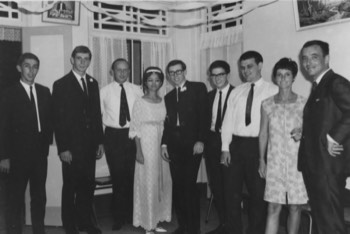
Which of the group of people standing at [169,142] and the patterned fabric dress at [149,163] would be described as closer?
the group of people standing at [169,142]

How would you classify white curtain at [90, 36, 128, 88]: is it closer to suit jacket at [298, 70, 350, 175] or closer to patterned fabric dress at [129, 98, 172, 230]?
patterned fabric dress at [129, 98, 172, 230]

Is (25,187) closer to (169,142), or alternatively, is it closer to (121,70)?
(169,142)

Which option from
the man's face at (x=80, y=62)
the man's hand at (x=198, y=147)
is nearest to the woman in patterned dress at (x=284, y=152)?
the man's hand at (x=198, y=147)

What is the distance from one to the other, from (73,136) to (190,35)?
3135mm

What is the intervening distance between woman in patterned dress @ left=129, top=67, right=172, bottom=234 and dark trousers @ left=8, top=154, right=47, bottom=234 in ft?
3.15

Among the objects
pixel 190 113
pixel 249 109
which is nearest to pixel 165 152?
pixel 190 113

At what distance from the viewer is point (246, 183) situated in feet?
11.6

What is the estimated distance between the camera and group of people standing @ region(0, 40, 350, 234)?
3.03 meters

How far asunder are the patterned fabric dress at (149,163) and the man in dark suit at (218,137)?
542mm

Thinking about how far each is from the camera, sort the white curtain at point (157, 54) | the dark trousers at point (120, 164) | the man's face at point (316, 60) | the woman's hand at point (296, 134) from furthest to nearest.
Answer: the white curtain at point (157, 54), the dark trousers at point (120, 164), the woman's hand at point (296, 134), the man's face at point (316, 60)

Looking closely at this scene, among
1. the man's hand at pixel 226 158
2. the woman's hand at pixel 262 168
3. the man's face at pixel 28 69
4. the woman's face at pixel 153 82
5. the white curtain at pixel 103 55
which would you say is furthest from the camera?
the white curtain at pixel 103 55

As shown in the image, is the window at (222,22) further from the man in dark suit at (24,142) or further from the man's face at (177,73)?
the man in dark suit at (24,142)

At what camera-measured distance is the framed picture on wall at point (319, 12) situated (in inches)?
146

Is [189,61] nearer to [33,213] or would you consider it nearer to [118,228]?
[118,228]
